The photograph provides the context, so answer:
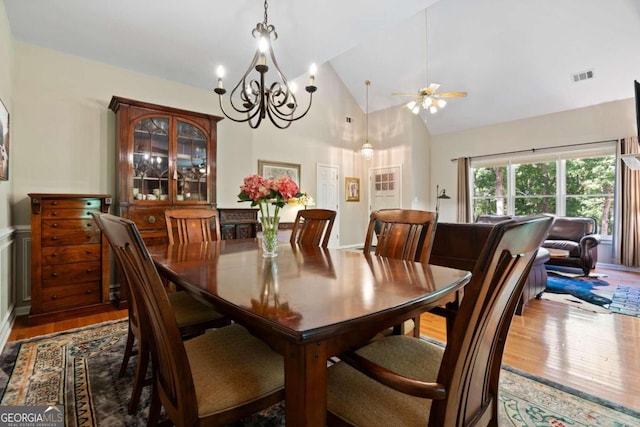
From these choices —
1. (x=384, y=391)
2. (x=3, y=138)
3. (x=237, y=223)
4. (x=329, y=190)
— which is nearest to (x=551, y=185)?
(x=329, y=190)

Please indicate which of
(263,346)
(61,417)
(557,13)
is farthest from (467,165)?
(61,417)

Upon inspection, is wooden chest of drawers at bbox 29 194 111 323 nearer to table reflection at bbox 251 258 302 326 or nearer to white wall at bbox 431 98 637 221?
table reflection at bbox 251 258 302 326

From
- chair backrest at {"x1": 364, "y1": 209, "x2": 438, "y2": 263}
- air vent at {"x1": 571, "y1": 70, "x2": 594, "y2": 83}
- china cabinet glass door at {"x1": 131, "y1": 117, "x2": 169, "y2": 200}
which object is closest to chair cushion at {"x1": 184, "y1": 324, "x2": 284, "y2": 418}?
chair backrest at {"x1": 364, "y1": 209, "x2": 438, "y2": 263}

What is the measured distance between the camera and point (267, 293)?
102 cm

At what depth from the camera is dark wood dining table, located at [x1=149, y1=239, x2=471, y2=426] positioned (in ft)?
2.47

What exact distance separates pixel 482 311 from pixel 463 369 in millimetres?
163

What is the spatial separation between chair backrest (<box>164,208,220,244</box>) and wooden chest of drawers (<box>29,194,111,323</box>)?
3.75ft

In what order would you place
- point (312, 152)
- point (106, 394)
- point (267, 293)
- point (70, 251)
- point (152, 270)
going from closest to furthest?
point (152, 270), point (267, 293), point (106, 394), point (70, 251), point (312, 152)

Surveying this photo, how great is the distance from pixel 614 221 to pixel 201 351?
22.1 feet

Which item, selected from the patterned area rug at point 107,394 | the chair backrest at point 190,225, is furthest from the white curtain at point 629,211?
the chair backrest at point 190,225

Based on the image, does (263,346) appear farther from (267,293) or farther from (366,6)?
(366,6)

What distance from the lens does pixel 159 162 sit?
3.54m

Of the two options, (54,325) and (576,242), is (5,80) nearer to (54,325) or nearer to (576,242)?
(54,325)

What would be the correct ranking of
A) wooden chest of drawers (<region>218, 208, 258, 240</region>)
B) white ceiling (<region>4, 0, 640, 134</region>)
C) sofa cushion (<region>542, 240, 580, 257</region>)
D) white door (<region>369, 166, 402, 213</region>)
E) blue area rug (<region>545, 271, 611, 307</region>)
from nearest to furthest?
1. white ceiling (<region>4, 0, 640, 134</region>)
2. blue area rug (<region>545, 271, 611, 307</region>)
3. wooden chest of drawers (<region>218, 208, 258, 240</region>)
4. sofa cushion (<region>542, 240, 580, 257</region>)
5. white door (<region>369, 166, 402, 213</region>)
